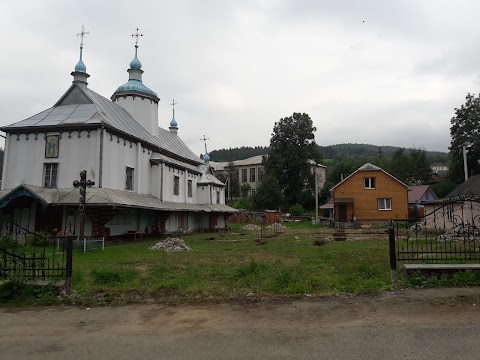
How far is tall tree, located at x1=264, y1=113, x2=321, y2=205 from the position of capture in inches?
2233

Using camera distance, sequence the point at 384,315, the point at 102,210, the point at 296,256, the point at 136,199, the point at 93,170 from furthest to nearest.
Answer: the point at 136,199
the point at 93,170
the point at 102,210
the point at 296,256
the point at 384,315

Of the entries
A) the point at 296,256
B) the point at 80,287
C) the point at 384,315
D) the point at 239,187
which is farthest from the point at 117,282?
the point at 239,187

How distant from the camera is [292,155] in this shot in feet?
186

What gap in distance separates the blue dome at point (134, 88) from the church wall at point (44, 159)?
9758mm

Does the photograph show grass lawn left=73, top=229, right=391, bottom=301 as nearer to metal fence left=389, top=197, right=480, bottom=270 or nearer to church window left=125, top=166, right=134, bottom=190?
metal fence left=389, top=197, right=480, bottom=270

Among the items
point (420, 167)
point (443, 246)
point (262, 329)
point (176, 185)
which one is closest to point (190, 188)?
point (176, 185)

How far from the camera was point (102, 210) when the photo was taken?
2064 cm

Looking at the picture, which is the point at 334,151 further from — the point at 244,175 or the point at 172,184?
the point at 172,184

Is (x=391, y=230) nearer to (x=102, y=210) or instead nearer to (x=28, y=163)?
(x=102, y=210)

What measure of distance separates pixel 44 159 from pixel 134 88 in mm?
10972

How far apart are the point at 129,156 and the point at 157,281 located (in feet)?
57.5

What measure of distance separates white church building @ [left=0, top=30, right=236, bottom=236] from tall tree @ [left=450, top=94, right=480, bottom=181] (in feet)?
116

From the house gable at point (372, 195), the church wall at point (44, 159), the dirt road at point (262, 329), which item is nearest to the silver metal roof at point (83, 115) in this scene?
the church wall at point (44, 159)

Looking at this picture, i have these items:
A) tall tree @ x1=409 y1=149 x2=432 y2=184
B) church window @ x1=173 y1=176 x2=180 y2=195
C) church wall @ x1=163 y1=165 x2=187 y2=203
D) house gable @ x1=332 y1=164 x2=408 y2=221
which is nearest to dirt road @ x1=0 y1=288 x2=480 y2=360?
church wall @ x1=163 y1=165 x2=187 y2=203
